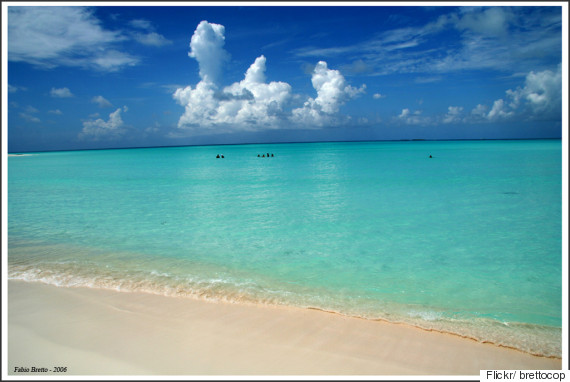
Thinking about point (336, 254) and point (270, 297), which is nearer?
point (270, 297)

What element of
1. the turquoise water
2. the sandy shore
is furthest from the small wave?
the sandy shore

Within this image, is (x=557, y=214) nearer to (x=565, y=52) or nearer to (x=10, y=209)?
(x=565, y=52)

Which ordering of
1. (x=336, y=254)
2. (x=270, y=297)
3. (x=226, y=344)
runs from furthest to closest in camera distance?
(x=336, y=254) → (x=270, y=297) → (x=226, y=344)

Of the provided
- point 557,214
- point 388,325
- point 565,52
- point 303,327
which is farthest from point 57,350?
point 557,214

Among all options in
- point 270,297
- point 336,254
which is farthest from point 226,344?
point 336,254

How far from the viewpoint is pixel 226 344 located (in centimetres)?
436

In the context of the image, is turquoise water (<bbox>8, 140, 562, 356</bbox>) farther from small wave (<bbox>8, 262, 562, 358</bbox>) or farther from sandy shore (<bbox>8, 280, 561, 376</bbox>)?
sandy shore (<bbox>8, 280, 561, 376</bbox>)

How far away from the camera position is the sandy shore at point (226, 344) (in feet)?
12.9

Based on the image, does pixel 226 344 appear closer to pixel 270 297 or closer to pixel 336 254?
pixel 270 297

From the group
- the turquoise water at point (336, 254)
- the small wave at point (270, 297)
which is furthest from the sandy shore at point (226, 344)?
the turquoise water at point (336, 254)

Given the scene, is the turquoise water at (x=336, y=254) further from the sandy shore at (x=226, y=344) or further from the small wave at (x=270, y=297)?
the sandy shore at (x=226, y=344)

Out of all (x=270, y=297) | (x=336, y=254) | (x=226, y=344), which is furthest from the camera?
(x=336, y=254)

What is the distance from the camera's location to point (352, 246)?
905cm

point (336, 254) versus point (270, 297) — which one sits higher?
point (336, 254)
